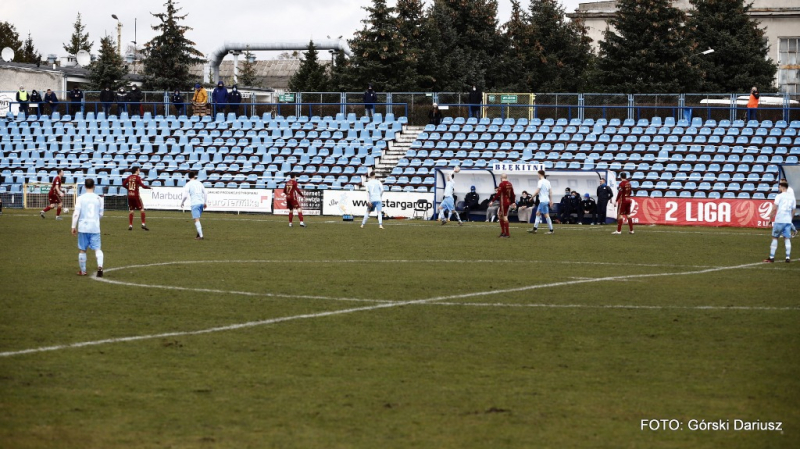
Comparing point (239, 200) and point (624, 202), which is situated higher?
point (624, 202)

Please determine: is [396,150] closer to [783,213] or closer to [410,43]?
[410,43]

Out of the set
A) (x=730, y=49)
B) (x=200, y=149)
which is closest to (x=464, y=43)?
(x=730, y=49)

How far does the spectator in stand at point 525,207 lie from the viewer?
130 feet

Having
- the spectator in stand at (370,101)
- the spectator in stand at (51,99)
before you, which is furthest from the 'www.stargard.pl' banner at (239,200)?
the spectator in stand at (51,99)

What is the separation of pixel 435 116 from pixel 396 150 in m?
2.81

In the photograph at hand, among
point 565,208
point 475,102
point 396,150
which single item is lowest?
point 565,208

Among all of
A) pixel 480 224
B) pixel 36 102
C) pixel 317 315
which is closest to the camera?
pixel 317 315

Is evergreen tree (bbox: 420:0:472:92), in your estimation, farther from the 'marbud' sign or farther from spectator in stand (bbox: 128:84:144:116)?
the 'marbud' sign

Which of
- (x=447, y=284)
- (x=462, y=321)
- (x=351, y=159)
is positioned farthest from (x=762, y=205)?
(x=462, y=321)

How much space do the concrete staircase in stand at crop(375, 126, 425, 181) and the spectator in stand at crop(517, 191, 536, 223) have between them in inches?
327

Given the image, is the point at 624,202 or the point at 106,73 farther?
the point at 106,73

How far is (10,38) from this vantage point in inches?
4437

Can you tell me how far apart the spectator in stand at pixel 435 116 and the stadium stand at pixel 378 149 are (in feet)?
1.37

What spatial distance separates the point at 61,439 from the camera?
7.93 meters
